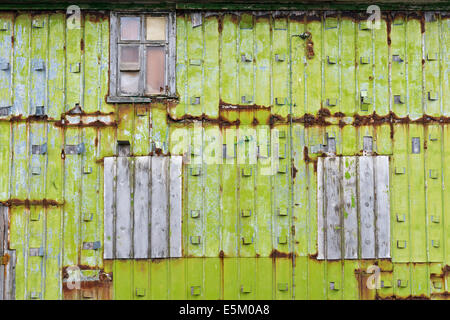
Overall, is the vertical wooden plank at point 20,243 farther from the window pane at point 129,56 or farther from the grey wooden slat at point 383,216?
the grey wooden slat at point 383,216

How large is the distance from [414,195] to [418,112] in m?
1.28

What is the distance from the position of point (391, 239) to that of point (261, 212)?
6.59 ft

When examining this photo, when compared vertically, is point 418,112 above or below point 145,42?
below

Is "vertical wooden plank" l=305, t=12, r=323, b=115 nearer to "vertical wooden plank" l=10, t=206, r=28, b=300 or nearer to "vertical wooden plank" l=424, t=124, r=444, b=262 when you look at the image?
"vertical wooden plank" l=424, t=124, r=444, b=262

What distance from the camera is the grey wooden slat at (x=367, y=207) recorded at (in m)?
6.80

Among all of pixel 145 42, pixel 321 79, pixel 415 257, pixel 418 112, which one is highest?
pixel 145 42

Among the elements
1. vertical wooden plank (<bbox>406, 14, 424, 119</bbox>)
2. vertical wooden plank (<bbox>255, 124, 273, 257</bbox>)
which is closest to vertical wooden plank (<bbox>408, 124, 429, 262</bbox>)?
vertical wooden plank (<bbox>406, 14, 424, 119</bbox>)

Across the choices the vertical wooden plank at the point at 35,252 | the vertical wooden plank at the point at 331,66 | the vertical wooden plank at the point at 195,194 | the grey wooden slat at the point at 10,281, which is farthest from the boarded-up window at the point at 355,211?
A: the grey wooden slat at the point at 10,281

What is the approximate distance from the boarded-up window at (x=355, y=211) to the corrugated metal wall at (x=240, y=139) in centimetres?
15

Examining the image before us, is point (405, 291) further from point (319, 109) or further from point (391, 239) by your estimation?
point (319, 109)

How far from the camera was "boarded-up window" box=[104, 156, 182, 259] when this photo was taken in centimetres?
675

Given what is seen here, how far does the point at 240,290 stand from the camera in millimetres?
6762

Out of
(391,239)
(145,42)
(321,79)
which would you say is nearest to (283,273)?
(391,239)

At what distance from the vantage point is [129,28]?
7051 millimetres
